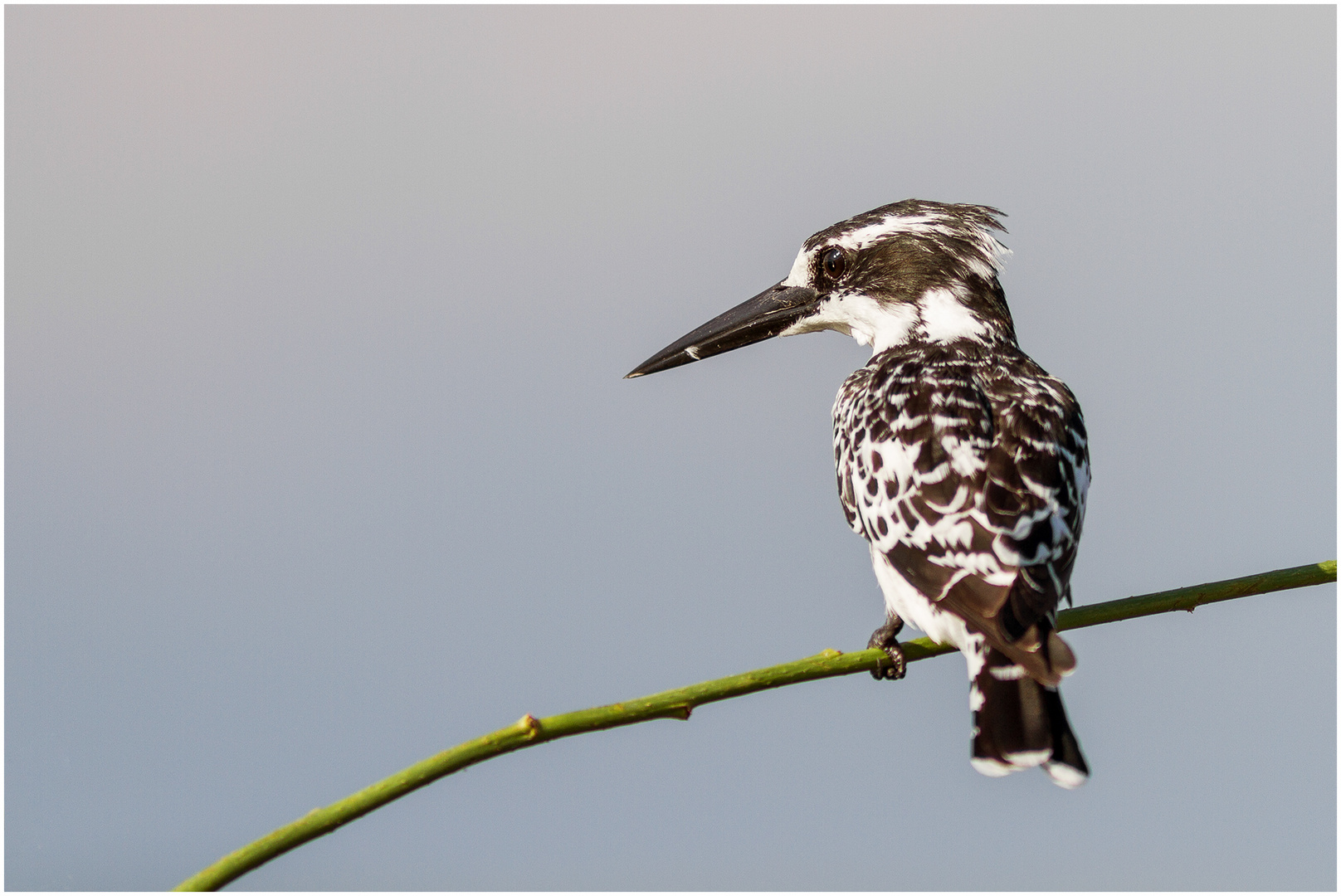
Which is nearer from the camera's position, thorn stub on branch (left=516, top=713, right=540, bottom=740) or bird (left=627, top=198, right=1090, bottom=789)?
thorn stub on branch (left=516, top=713, right=540, bottom=740)

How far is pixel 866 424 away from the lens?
3.81 m

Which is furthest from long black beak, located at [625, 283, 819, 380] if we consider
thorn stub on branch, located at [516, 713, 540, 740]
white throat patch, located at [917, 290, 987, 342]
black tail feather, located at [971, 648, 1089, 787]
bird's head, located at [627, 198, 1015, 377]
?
thorn stub on branch, located at [516, 713, 540, 740]

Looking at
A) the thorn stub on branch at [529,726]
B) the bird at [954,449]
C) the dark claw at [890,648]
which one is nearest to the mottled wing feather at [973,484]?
the bird at [954,449]

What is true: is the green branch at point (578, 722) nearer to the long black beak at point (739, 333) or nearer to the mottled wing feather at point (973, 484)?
the mottled wing feather at point (973, 484)

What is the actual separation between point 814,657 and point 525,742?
0.73 metres

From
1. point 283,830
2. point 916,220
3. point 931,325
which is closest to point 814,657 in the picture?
point 283,830

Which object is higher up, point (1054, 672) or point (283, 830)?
point (283, 830)

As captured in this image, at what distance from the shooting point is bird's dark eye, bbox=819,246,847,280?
4574 millimetres

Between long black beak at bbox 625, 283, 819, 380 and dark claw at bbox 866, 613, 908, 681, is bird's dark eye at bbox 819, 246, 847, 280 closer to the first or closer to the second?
long black beak at bbox 625, 283, 819, 380

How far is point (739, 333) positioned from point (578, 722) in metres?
2.77

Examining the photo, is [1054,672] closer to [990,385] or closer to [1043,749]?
[1043,749]

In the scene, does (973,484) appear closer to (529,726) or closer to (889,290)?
(889,290)

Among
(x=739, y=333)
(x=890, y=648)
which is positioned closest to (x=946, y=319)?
(x=739, y=333)

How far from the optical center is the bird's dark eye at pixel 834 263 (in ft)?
15.0
